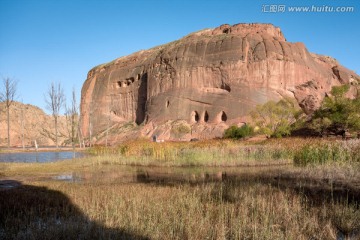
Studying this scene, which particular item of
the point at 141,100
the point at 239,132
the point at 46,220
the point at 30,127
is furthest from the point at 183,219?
the point at 30,127

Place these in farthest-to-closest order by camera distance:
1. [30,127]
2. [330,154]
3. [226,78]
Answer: [30,127]
[226,78]
[330,154]

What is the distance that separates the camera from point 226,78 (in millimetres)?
52062

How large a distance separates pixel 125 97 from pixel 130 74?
16.9 feet

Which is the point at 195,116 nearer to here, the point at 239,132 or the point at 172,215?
the point at 239,132

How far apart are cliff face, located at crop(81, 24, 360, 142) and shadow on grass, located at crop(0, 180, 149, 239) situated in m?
39.6

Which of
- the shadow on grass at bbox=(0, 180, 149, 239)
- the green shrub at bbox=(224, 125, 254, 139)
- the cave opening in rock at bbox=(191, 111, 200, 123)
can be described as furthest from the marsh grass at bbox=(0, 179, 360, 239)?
the cave opening in rock at bbox=(191, 111, 200, 123)

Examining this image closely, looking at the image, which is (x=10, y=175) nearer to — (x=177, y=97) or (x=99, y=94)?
(x=177, y=97)

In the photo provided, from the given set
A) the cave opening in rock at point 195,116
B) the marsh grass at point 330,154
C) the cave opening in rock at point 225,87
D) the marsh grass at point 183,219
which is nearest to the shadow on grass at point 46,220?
the marsh grass at point 183,219

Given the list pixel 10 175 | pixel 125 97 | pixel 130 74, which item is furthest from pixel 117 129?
pixel 10 175

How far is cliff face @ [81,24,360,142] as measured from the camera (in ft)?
165

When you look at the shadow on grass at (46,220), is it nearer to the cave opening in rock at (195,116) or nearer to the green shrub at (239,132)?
the green shrub at (239,132)

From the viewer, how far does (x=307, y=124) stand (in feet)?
113

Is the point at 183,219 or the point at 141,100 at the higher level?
the point at 141,100

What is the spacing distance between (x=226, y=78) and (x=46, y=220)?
Result: 1879 inches
